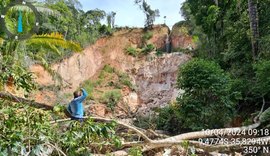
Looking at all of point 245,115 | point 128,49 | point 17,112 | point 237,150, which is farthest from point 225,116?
point 128,49

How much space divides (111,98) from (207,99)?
9.85 meters

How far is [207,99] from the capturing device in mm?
9633

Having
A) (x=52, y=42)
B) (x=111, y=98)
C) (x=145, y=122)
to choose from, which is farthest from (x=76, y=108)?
(x=111, y=98)

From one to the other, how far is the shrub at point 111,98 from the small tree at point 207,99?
8.89 metres

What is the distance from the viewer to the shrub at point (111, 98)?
18328mm

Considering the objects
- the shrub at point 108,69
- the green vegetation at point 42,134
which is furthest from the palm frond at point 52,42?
the shrub at point 108,69

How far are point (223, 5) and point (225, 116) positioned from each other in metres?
8.14

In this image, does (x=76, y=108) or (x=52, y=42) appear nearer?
(x=76, y=108)

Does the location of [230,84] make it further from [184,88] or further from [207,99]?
[184,88]

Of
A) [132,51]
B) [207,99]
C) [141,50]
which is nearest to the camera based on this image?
[207,99]

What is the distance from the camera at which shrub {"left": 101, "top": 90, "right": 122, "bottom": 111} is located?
18328 mm

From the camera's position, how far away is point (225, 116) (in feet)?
31.1

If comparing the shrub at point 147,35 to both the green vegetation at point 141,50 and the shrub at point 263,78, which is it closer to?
the green vegetation at point 141,50

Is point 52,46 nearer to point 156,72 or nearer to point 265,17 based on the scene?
point 265,17
